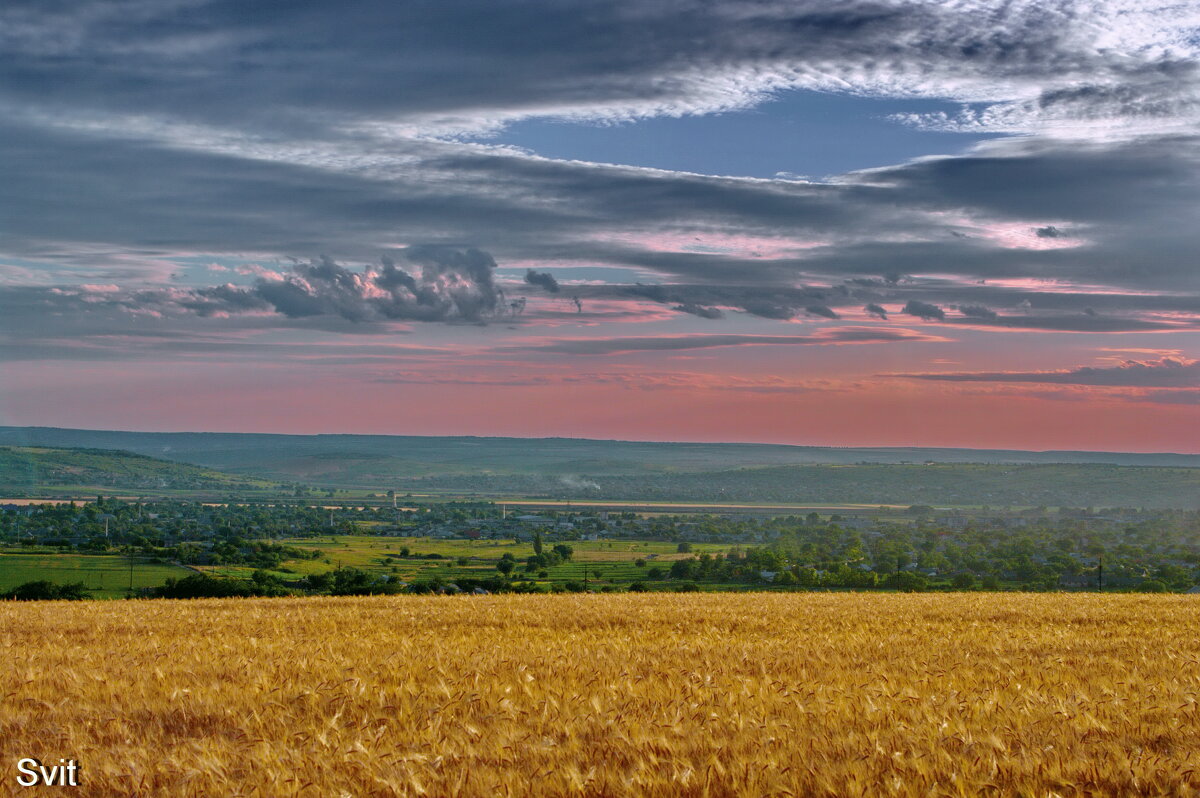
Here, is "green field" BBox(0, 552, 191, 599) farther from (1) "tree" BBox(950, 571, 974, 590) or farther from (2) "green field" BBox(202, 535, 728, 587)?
(1) "tree" BBox(950, 571, 974, 590)

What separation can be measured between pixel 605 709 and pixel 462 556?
411ft

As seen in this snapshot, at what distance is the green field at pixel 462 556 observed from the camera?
94.8m

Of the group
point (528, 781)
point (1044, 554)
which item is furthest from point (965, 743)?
point (1044, 554)

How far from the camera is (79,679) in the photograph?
12.0m

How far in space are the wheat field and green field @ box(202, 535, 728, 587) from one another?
56752mm

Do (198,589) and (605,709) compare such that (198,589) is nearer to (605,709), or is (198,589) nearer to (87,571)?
(605,709)

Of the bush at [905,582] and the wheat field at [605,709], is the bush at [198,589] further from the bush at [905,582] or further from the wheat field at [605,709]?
the bush at [905,582]

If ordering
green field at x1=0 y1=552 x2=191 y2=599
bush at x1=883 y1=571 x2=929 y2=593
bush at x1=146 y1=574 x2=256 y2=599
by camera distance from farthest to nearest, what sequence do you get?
1. green field at x1=0 y1=552 x2=191 y2=599
2. bush at x1=883 y1=571 x2=929 y2=593
3. bush at x1=146 y1=574 x2=256 y2=599

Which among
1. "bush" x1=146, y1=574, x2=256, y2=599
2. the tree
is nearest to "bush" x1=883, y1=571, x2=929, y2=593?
the tree

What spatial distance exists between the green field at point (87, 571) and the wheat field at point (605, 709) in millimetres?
54860

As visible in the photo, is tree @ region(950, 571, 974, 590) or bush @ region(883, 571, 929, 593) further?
tree @ region(950, 571, 974, 590)

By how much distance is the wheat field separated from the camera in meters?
7.51

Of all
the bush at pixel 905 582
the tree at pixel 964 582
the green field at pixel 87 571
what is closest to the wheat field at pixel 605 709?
the bush at pixel 905 582

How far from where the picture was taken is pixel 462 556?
133 m
